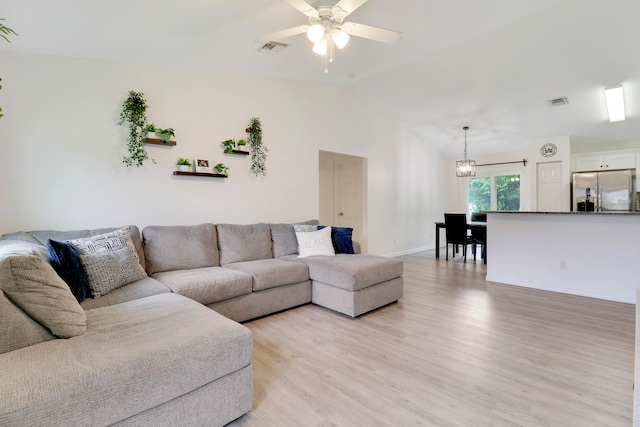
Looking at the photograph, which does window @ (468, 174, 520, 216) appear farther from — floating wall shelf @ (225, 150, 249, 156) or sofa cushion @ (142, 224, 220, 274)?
sofa cushion @ (142, 224, 220, 274)

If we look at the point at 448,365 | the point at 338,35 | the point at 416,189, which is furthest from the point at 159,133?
the point at 416,189

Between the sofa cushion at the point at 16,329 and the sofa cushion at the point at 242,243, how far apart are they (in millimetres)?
1927

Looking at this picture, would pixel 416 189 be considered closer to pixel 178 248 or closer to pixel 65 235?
pixel 178 248

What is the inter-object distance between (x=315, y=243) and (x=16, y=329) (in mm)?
2735

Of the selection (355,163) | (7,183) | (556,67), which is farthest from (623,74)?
(7,183)

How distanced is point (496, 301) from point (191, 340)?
11.0 feet

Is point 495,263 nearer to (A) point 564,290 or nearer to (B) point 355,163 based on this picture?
(A) point 564,290

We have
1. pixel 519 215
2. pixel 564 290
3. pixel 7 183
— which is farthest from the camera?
pixel 519 215

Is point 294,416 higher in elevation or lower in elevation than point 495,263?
lower

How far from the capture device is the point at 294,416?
163cm

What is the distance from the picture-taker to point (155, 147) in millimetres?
3369

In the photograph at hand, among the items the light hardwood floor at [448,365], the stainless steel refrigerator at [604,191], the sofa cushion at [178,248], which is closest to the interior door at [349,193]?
the light hardwood floor at [448,365]

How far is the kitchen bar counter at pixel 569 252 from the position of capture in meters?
3.45

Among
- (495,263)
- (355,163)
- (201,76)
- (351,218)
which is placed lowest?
(495,263)
